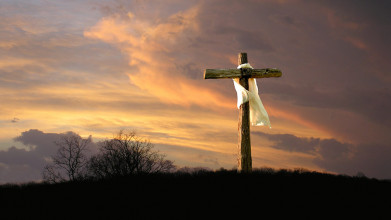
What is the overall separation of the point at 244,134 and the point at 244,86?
5.72 ft

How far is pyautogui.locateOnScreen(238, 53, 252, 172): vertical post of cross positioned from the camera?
38.4 ft

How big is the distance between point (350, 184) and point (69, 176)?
14136mm

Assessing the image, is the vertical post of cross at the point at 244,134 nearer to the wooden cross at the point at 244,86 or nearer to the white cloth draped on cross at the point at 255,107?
the wooden cross at the point at 244,86

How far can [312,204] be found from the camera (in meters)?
8.31

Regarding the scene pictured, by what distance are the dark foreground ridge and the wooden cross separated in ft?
2.72

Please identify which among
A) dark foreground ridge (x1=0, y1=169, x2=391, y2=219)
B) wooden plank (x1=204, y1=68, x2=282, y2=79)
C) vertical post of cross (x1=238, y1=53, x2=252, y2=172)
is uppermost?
wooden plank (x1=204, y1=68, x2=282, y2=79)

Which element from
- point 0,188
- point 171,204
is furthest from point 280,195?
point 0,188

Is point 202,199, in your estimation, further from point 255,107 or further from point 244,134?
point 255,107

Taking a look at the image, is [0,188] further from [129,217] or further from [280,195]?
[280,195]

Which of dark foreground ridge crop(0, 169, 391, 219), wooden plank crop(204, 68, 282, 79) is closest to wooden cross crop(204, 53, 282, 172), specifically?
wooden plank crop(204, 68, 282, 79)

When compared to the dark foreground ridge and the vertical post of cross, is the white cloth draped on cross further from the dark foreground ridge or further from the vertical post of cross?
the dark foreground ridge

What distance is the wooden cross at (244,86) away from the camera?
11.7 meters

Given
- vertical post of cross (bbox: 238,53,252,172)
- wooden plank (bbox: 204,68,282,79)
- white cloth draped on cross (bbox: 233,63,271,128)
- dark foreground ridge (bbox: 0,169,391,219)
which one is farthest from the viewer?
white cloth draped on cross (bbox: 233,63,271,128)

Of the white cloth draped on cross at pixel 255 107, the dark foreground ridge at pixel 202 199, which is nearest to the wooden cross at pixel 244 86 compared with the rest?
the white cloth draped on cross at pixel 255 107
